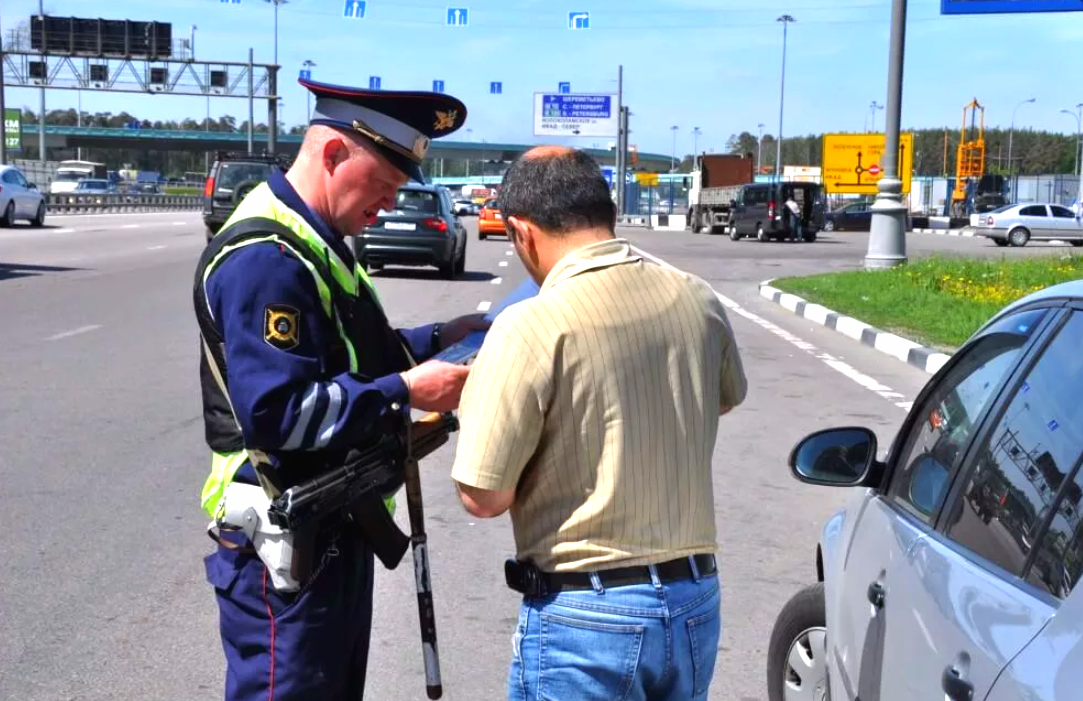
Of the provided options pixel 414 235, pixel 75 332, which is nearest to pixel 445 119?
pixel 75 332

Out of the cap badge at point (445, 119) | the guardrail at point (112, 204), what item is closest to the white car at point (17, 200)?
Result: the guardrail at point (112, 204)

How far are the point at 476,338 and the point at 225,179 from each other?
26.9 m

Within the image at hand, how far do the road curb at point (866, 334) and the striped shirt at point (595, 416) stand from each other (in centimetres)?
751

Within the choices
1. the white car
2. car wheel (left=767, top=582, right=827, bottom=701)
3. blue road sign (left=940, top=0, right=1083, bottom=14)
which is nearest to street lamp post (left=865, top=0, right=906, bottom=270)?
blue road sign (left=940, top=0, right=1083, bottom=14)

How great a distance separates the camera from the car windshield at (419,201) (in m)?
22.3

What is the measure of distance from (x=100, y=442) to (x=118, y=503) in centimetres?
161

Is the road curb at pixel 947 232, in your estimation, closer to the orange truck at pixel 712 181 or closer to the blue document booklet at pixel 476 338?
the orange truck at pixel 712 181

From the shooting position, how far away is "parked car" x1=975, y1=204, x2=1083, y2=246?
44469 millimetres

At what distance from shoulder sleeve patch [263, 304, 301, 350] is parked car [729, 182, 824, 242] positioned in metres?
43.4

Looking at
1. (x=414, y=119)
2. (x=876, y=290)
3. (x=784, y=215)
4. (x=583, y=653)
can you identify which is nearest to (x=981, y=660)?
(x=583, y=653)

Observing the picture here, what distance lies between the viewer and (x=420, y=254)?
880 inches

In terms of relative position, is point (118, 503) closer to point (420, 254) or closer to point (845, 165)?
point (420, 254)

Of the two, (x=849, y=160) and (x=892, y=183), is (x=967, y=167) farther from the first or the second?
(x=892, y=183)

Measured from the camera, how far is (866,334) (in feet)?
49.4
